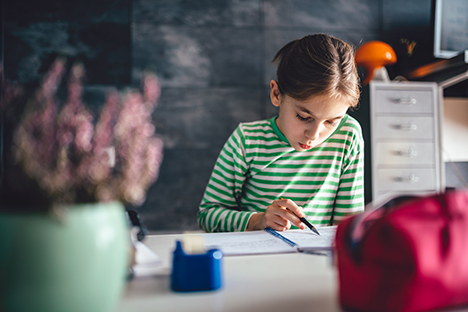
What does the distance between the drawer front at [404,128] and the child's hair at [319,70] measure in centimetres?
109

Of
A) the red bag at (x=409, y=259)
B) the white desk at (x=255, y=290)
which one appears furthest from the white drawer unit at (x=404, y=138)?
the red bag at (x=409, y=259)

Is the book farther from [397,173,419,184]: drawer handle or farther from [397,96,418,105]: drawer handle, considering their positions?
[397,173,419,184]: drawer handle

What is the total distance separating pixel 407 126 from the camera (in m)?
2.02

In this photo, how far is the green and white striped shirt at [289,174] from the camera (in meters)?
1.05

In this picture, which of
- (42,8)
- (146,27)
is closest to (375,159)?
(146,27)

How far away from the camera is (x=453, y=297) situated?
0.33 metres

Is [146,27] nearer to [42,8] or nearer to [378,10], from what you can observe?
[42,8]

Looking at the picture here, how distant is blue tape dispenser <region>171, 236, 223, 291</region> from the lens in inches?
16.1

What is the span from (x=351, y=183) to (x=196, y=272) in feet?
2.50

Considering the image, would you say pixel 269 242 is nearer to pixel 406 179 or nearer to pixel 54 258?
pixel 54 258

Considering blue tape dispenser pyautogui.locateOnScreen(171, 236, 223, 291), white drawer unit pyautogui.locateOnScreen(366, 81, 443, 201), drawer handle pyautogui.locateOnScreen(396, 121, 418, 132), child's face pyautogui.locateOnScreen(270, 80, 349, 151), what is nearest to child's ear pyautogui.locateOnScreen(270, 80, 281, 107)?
child's face pyautogui.locateOnScreen(270, 80, 349, 151)

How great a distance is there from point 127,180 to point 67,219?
2.1 inches

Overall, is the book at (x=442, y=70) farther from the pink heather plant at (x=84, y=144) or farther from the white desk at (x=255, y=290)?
the pink heather plant at (x=84, y=144)

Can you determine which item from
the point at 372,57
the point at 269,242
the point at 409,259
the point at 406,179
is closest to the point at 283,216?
the point at 269,242
